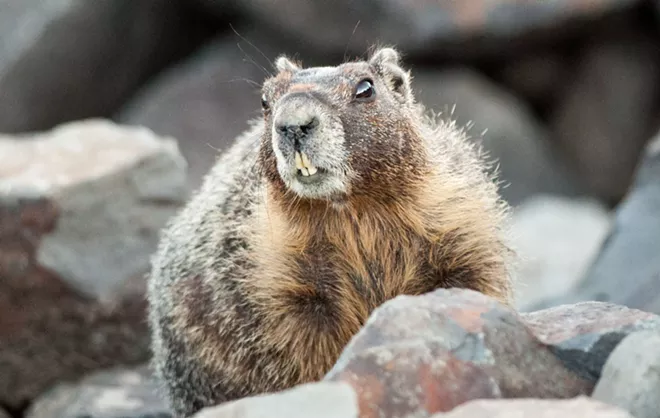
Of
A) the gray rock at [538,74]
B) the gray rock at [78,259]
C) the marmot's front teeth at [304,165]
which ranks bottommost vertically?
the gray rock at [78,259]

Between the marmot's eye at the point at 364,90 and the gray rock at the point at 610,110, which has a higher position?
the gray rock at the point at 610,110

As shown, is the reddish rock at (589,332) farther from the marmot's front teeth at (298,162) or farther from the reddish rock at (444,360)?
the marmot's front teeth at (298,162)

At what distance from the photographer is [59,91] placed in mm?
11062

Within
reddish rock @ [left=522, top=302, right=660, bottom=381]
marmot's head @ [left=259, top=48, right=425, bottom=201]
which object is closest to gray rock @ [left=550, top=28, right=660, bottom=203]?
marmot's head @ [left=259, top=48, right=425, bottom=201]

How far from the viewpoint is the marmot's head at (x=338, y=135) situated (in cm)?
412

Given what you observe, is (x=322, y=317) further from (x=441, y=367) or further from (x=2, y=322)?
(x=2, y=322)

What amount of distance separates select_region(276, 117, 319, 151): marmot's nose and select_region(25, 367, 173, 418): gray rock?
7.64 ft

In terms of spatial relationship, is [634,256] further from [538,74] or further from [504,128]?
[538,74]

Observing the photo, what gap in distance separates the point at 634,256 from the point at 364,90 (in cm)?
267

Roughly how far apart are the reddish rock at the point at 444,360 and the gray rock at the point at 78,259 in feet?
11.8

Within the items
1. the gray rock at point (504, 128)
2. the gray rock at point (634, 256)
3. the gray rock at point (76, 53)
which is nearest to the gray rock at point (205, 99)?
the gray rock at point (76, 53)

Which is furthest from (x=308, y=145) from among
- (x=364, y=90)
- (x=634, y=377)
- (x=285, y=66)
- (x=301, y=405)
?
(x=634, y=377)

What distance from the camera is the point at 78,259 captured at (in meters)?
6.55

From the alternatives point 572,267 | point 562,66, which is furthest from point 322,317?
point 562,66
